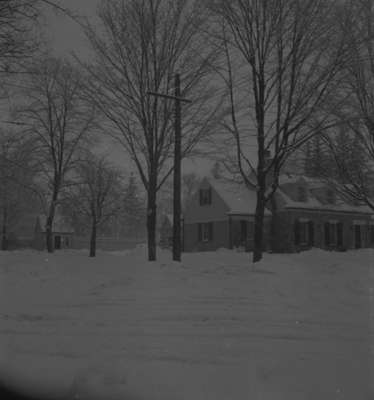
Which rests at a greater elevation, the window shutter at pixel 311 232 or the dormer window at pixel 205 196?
the dormer window at pixel 205 196

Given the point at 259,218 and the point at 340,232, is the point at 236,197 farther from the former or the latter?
the point at 259,218

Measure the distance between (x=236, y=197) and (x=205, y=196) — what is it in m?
2.56

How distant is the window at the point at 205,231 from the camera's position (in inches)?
1398

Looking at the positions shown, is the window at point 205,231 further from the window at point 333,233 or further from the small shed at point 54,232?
the small shed at point 54,232

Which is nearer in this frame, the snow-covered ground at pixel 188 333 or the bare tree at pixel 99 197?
the snow-covered ground at pixel 188 333

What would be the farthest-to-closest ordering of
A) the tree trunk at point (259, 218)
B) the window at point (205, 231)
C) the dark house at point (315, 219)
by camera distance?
the window at point (205, 231), the dark house at point (315, 219), the tree trunk at point (259, 218)

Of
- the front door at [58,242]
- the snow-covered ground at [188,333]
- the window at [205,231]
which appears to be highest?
the window at [205,231]

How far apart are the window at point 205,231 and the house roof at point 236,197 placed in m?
2.34

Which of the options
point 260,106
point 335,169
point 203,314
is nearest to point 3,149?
point 260,106

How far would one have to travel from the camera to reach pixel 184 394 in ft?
14.8

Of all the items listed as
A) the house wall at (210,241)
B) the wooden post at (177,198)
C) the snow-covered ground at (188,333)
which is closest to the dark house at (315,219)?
the house wall at (210,241)

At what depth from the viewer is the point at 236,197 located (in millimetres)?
35219

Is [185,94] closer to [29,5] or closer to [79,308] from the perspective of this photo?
[29,5]

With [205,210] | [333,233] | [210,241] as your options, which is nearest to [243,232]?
[210,241]
